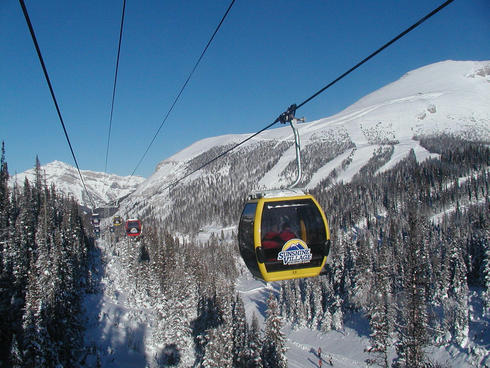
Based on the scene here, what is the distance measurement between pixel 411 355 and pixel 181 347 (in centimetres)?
2485

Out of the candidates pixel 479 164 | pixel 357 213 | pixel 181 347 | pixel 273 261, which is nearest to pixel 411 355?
pixel 273 261

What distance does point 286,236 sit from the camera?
28.3ft

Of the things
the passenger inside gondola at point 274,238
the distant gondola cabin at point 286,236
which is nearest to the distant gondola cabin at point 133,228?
the distant gondola cabin at point 286,236

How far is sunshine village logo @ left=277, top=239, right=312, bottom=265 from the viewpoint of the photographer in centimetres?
852

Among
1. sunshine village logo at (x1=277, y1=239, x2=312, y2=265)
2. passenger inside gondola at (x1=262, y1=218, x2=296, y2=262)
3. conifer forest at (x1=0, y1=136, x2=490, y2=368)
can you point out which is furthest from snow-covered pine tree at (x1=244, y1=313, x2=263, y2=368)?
passenger inside gondola at (x1=262, y1=218, x2=296, y2=262)

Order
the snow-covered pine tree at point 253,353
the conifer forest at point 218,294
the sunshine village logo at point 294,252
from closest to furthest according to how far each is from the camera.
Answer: the sunshine village logo at point 294,252 < the conifer forest at point 218,294 < the snow-covered pine tree at point 253,353

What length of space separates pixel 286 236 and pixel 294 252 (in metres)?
0.44

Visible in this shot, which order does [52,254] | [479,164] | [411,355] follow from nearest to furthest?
[411,355] → [52,254] → [479,164]

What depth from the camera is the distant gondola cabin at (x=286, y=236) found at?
8.42 m

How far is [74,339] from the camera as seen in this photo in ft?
97.8

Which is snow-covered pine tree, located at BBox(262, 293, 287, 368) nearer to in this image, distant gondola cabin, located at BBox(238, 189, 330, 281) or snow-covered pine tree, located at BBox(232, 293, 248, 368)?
snow-covered pine tree, located at BBox(232, 293, 248, 368)

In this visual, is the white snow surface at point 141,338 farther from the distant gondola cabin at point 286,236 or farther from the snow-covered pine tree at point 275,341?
the distant gondola cabin at point 286,236

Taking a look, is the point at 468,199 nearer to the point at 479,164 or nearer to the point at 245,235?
the point at 479,164

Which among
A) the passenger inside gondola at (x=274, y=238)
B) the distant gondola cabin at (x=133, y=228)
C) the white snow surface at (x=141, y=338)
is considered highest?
the distant gondola cabin at (x=133, y=228)
